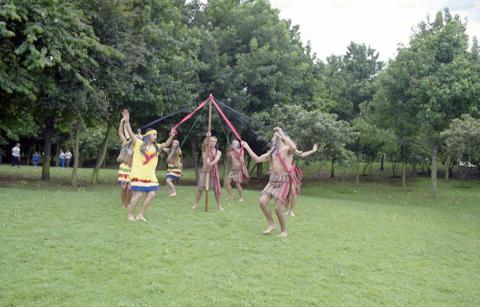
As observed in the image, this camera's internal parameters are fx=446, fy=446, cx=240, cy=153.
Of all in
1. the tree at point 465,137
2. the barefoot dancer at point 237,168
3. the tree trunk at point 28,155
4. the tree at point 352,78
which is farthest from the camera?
the tree trunk at point 28,155

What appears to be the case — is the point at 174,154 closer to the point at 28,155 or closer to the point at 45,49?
the point at 45,49

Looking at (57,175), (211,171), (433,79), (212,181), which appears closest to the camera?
(211,171)

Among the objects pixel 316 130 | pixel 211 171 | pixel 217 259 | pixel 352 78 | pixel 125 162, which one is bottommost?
pixel 217 259

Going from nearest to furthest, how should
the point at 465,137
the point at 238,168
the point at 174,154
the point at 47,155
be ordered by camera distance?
the point at 238,168 → the point at 174,154 → the point at 465,137 → the point at 47,155

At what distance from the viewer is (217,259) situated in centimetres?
733

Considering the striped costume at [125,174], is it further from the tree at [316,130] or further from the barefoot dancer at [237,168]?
the tree at [316,130]

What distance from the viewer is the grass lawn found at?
5.71 m

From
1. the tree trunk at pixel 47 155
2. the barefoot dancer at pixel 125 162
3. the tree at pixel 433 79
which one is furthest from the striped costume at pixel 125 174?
the tree at pixel 433 79

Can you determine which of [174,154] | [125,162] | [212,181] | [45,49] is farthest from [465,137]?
[45,49]

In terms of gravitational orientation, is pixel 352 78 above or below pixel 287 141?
above

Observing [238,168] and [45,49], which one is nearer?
[45,49]

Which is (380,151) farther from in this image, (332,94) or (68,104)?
(68,104)

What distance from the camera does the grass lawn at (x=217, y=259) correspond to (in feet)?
18.7

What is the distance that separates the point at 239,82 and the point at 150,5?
588 cm
